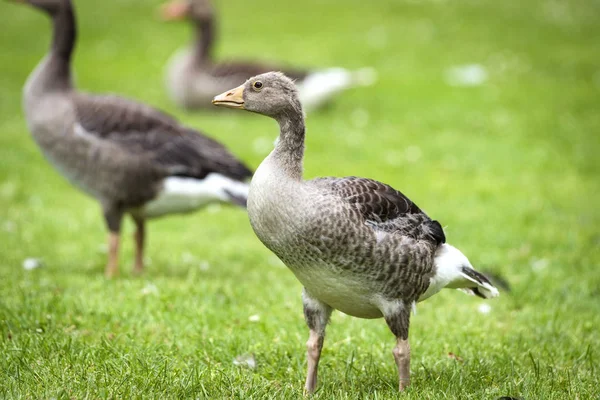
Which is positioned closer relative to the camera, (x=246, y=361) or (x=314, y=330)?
(x=314, y=330)

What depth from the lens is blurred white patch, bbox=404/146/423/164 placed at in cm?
1286

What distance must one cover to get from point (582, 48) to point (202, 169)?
14.7 metres

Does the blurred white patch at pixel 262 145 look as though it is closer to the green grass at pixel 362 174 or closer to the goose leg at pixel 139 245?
the green grass at pixel 362 174

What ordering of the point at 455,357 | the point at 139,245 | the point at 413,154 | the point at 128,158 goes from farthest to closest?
the point at 413,154 < the point at 139,245 < the point at 128,158 < the point at 455,357

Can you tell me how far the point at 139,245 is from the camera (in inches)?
320

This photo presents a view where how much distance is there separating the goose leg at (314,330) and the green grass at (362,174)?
13 centimetres

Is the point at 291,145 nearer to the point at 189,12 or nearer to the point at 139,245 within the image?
the point at 139,245

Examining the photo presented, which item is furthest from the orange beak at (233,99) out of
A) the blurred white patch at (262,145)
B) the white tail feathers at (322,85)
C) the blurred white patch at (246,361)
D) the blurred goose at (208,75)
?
the white tail feathers at (322,85)

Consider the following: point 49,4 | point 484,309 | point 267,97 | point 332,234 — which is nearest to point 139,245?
point 49,4

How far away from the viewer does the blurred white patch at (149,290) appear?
6.81 m

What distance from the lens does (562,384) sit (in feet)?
16.2

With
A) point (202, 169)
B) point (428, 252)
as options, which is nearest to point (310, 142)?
point (202, 169)

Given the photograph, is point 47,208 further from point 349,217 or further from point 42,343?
point 349,217

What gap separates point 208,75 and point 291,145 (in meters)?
10.9
